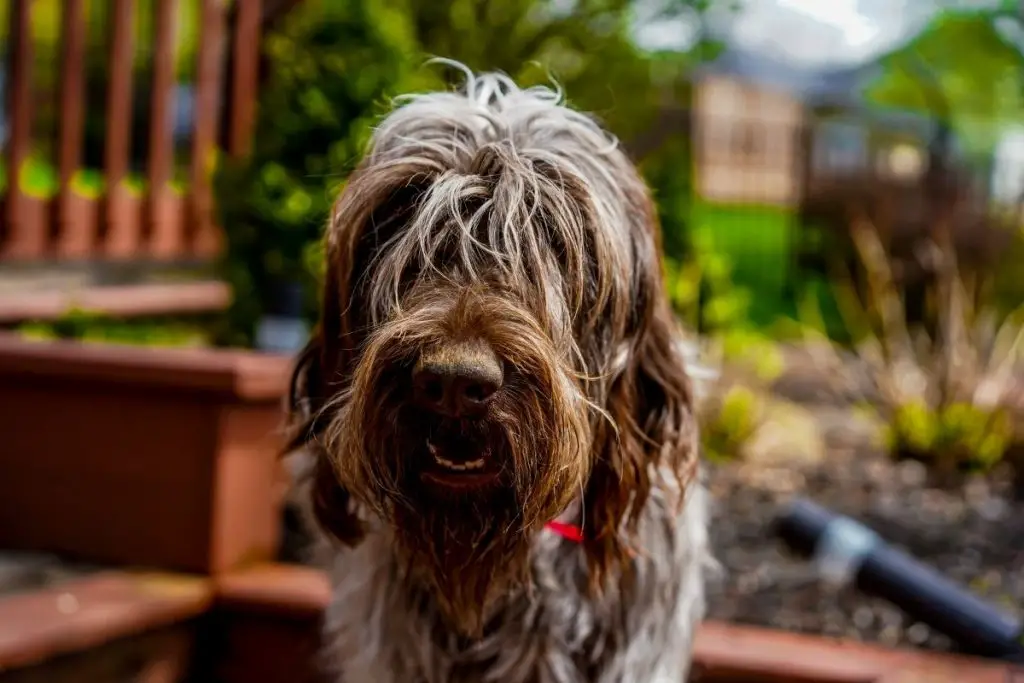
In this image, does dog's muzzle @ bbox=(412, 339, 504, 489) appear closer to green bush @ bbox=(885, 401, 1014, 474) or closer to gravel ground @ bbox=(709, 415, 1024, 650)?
gravel ground @ bbox=(709, 415, 1024, 650)

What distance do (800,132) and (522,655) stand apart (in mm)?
7221

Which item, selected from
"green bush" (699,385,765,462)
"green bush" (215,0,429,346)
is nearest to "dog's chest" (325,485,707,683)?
"green bush" (215,0,429,346)

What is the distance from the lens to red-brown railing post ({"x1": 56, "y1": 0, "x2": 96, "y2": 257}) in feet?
14.9

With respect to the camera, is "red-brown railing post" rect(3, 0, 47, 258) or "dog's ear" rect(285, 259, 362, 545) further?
"red-brown railing post" rect(3, 0, 47, 258)

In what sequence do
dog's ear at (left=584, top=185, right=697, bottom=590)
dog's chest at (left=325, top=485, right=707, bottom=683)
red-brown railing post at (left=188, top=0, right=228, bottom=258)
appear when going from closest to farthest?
1. dog's ear at (left=584, top=185, right=697, bottom=590)
2. dog's chest at (left=325, top=485, right=707, bottom=683)
3. red-brown railing post at (left=188, top=0, right=228, bottom=258)

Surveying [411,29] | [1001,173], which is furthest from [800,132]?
[411,29]

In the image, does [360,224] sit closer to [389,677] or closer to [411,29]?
[389,677]

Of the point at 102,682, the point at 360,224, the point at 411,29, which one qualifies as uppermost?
the point at 411,29

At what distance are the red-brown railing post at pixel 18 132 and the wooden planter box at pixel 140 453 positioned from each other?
3.68 ft

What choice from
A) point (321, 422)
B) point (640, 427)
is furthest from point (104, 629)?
point (640, 427)

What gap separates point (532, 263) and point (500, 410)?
0.37 metres

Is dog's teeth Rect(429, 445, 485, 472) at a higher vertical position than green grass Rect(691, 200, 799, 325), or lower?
lower

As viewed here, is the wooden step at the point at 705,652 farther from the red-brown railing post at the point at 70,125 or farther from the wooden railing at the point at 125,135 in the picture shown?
the red-brown railing post at the point at 70,125

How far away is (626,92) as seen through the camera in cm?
546
